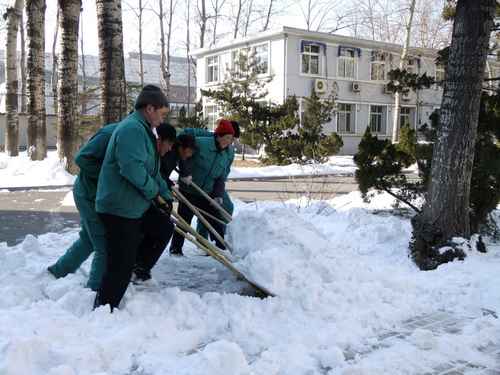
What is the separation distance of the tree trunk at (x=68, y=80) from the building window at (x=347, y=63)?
57.1ft

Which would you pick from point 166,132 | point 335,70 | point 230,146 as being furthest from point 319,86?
point 166,132

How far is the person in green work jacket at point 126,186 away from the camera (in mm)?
3738

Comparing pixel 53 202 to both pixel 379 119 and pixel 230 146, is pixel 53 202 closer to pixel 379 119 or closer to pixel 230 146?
pixel 230 146

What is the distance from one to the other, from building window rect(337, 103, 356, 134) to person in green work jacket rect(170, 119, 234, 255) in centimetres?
2388

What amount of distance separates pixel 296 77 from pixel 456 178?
21.8m

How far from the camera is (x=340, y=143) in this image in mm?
19297

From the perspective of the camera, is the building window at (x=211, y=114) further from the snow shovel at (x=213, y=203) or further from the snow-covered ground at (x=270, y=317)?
the snow-covered ground at (x=270, y=317)

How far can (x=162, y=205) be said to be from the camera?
4.11 m

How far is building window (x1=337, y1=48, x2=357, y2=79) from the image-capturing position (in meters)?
28.5

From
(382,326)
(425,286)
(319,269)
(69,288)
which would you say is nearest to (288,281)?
(319,269)

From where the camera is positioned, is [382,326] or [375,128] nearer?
[382,326]

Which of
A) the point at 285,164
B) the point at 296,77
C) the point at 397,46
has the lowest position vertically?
the point at 285,164

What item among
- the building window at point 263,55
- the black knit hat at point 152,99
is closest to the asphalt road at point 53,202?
the black knit hat at point 152,99

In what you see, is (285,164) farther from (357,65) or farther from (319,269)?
(319,269)
